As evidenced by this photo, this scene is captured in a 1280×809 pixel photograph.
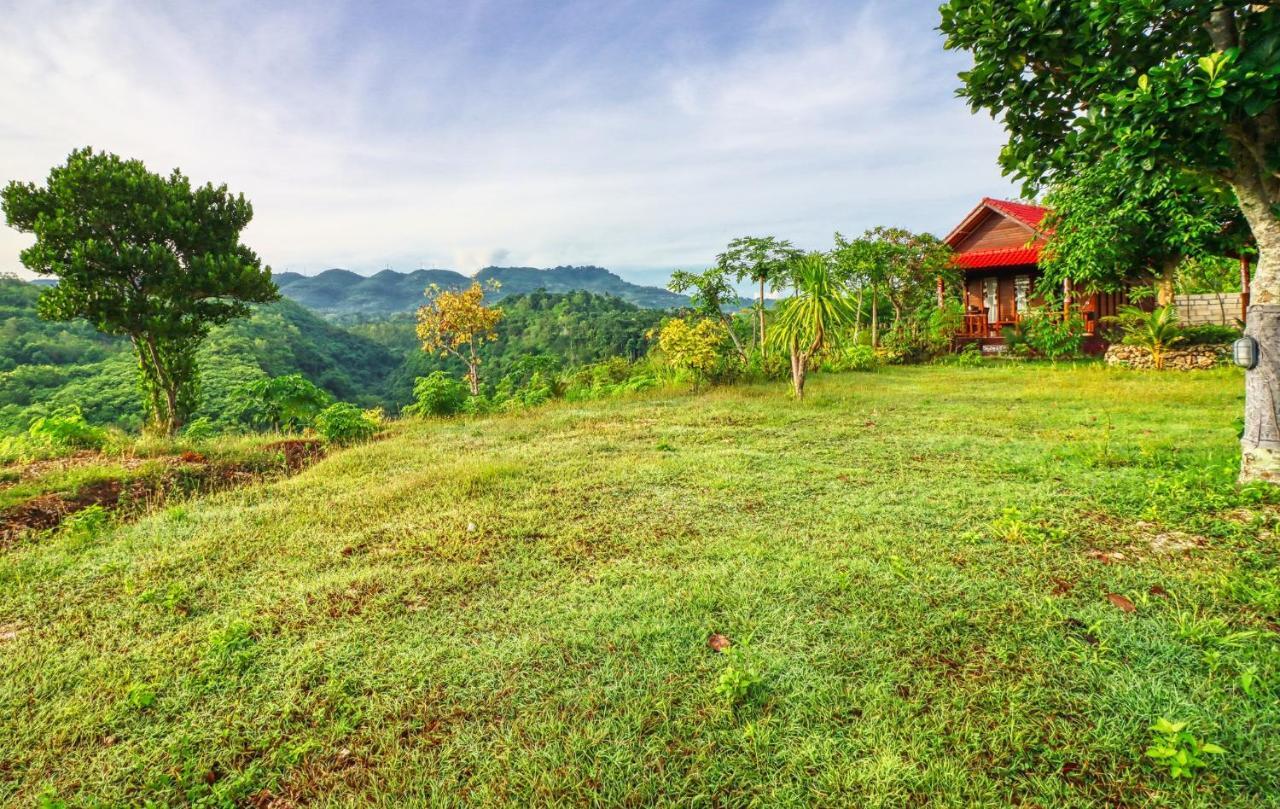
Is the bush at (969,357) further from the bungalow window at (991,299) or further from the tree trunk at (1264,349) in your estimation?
the tree trunk at (1264,349)

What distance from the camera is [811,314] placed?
401 inches

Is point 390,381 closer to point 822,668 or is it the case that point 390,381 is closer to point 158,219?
point 158,219

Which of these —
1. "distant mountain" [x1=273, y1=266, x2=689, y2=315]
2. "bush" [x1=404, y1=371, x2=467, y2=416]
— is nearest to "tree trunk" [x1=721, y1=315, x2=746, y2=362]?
"bush" [x1=404, y1=371, x2=467, y2=416]

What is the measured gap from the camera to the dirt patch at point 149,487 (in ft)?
15.9

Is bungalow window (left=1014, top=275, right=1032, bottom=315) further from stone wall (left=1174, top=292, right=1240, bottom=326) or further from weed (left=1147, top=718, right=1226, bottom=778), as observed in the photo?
weed (left=1147, top=718, right=1226, bottom=778)

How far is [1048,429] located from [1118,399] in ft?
10.7

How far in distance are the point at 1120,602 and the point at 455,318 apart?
18463mm

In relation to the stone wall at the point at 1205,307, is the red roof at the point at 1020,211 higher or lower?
higher

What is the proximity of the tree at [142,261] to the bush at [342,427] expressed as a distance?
4757mm

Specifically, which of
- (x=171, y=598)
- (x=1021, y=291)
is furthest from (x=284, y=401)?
(x=1021, y=291)

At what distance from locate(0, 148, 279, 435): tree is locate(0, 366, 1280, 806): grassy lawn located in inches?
332

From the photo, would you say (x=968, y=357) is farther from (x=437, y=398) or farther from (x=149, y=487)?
(x=149, y=487)

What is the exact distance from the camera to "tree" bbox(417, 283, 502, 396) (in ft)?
60.2

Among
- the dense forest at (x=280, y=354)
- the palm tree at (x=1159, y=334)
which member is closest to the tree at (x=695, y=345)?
the dense forest at (x=280, y=354)
